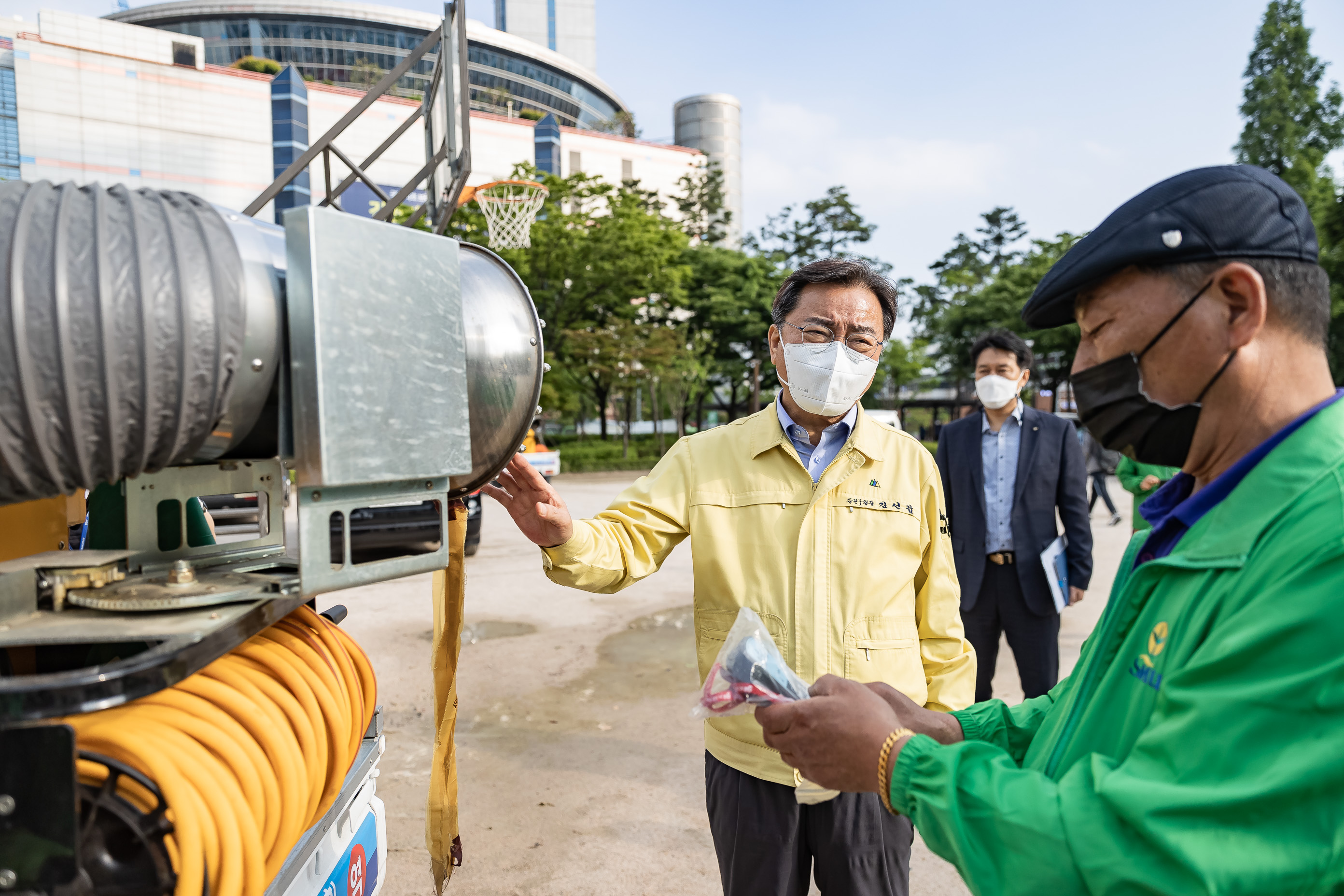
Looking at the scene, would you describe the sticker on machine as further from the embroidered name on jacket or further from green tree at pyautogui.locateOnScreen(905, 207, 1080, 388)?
green tree at pyautogui.locateOnScreen(905, 207, 1080, 388)

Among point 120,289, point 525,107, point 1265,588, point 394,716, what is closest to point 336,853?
point 120,289

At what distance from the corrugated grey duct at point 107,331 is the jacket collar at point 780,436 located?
4.67 feet

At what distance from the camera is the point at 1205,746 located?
0.90 metres

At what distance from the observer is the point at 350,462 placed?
1044mm

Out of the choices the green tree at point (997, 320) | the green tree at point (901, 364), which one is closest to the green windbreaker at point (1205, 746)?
the green tree at point (997, 320)

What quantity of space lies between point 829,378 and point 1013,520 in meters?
2.16

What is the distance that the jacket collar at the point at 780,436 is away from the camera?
2176mm

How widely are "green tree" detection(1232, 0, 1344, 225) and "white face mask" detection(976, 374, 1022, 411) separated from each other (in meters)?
31.7

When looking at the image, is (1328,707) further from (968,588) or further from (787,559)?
(968,588)

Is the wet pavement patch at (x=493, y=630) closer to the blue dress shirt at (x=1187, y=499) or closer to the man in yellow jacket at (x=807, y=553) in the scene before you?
the man in yellow jacket at (x=807, y=553)

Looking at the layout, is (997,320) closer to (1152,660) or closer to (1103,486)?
(1103,486)

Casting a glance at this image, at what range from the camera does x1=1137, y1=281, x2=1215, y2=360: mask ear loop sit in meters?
1.09

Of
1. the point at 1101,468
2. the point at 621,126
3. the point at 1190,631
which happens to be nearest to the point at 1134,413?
the point at 1190,631

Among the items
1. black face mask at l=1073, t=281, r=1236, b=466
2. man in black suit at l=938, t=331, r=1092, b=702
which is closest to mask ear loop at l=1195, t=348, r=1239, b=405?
black face mask at l=1073, t=281, r=1236, b=466
